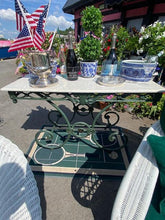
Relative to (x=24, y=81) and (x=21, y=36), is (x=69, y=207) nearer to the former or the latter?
(x=24, y=81)

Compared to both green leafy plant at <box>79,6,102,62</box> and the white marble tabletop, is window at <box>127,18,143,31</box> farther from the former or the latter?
the white marble tabletop

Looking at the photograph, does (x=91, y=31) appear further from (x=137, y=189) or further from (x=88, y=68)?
(x=137, y=189)

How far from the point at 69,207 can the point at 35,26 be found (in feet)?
6.20

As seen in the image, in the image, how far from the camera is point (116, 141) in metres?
2.00

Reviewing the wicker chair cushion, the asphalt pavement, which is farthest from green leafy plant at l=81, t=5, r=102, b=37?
the asphalt pavement

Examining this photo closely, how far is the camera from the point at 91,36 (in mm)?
1223

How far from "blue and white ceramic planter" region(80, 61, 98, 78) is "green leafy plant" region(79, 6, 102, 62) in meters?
0.07

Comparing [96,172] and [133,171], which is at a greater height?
[133,171]

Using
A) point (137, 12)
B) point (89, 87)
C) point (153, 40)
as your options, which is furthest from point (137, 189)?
point (137, 12)

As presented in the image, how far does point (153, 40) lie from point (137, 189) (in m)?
1.24

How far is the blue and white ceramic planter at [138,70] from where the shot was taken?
1113 millimetres

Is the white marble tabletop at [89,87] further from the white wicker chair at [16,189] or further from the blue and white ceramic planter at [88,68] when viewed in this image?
the white wicker chair at [16,189]

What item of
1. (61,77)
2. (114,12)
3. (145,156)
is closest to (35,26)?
(61,77)

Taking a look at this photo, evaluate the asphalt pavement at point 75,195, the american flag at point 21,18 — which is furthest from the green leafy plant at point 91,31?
the asphalt pavement at point 75,195
